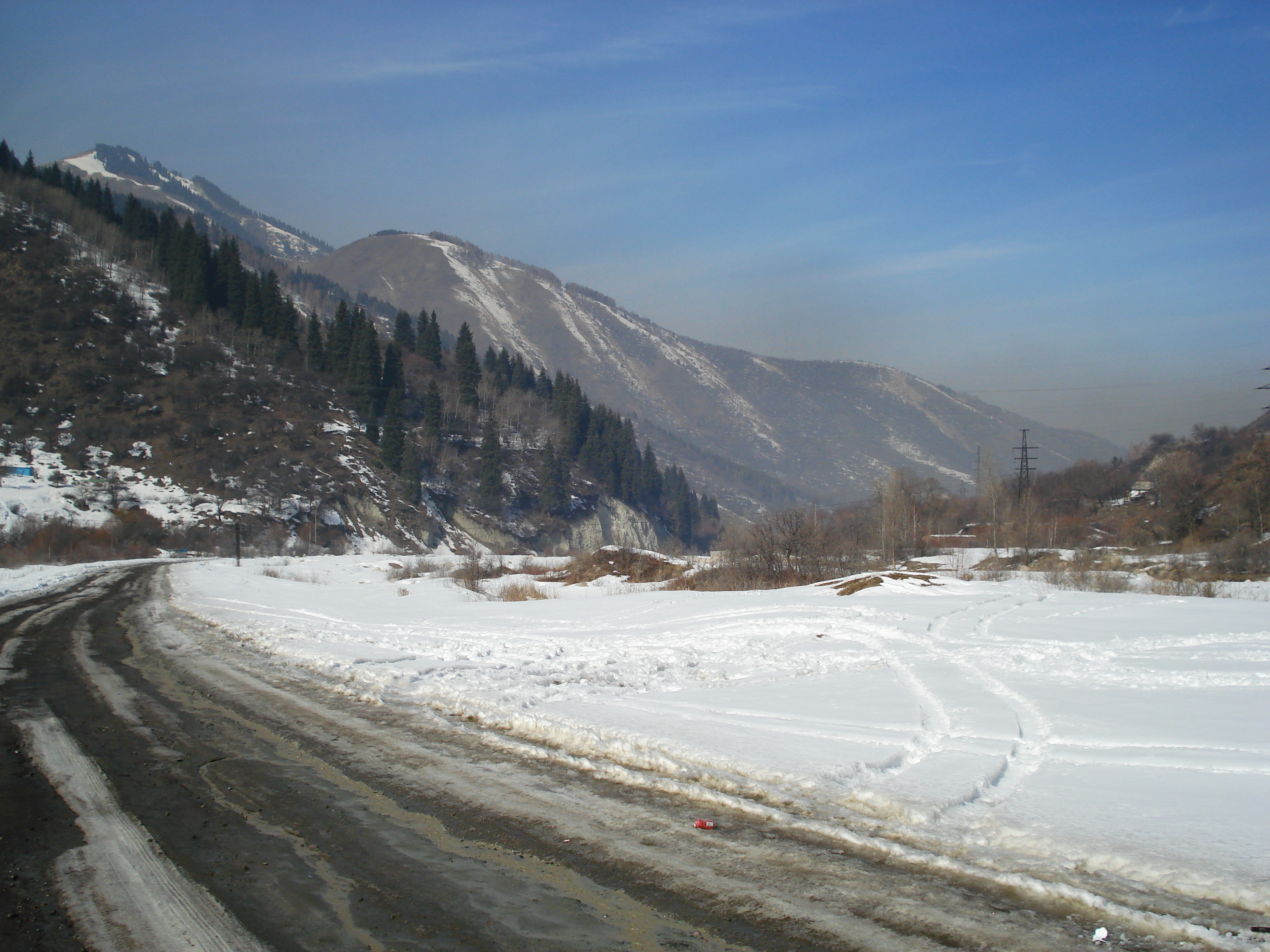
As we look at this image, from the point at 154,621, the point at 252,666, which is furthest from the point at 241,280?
the point at 252,666

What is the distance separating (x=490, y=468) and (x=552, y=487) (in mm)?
9825

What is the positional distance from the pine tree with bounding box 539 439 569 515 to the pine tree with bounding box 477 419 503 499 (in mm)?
6100

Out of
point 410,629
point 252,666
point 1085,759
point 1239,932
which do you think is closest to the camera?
point 1239,932

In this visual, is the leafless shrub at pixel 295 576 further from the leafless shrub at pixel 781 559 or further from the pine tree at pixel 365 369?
the pine tree at pixel 365 369

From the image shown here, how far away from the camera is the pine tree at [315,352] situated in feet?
321

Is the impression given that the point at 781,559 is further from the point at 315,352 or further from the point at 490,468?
the point at 315,352

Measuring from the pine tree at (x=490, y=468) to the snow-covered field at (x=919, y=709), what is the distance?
Answer: 7895 centimetres

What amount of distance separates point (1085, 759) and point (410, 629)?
42.8ft

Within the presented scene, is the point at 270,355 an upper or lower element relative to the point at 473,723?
upper

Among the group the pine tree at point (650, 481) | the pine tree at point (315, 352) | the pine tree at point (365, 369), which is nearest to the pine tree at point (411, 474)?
the pine tree at point (365, 369)

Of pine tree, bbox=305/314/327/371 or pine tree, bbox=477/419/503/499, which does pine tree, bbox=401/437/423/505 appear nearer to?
pine tree, bbox=477/419/503/499

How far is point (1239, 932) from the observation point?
383 centimetres

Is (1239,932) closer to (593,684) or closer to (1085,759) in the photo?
(1085,759)

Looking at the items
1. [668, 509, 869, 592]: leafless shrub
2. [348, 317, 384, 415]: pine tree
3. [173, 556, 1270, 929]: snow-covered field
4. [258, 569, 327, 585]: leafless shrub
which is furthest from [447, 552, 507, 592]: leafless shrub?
[348, 317, 384, 415]: pine tree
